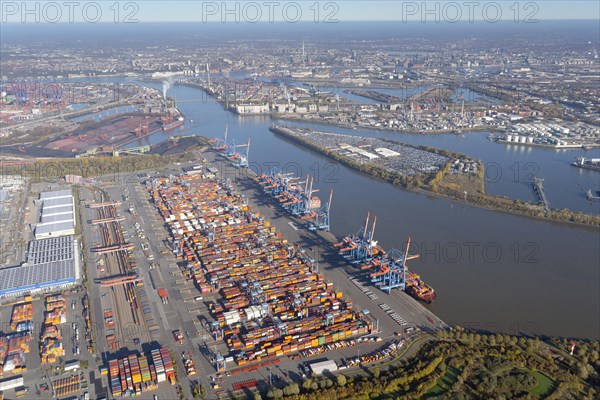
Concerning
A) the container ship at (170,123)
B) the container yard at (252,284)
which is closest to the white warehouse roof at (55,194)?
the container yard at (252,284)

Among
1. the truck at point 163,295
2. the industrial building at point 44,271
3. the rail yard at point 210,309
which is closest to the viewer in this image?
the rail yard at point 210,309

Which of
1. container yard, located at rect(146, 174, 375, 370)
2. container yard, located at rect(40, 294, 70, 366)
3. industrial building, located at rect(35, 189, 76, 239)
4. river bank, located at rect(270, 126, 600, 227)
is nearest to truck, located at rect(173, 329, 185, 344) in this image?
container yard, located at rect(146, 174, 375, 370)

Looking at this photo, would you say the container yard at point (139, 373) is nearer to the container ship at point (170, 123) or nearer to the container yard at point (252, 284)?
the container yard at point (252, 284)

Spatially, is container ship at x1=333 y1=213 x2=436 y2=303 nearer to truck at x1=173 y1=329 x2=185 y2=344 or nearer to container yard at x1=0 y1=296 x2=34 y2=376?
truck at x1=173 y1=329 x2=185 y2=344

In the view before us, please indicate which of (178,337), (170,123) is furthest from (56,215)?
(170,123)

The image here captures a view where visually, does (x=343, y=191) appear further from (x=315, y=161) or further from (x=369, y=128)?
(x=369, y=128)
